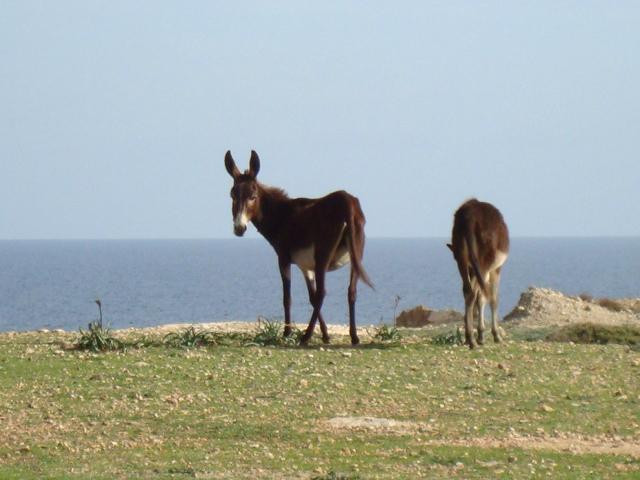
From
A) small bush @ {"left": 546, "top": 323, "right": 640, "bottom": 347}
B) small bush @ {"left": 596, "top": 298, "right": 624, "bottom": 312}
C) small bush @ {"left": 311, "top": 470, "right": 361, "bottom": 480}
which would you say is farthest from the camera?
small bush @ {"left": 596, "top": 298, "right": 624, "bottom": 312}

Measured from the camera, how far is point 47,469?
12.9 metres

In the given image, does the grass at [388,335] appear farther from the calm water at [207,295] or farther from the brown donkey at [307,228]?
the calm water at [207,295]

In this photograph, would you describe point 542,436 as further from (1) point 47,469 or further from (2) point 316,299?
(2) point 316,299

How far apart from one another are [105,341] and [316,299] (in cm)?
331

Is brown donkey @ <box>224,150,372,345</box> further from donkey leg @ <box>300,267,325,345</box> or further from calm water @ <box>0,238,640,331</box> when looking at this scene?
calm water @ <box>0,238,640,331</box>

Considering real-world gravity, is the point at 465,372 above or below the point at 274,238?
below

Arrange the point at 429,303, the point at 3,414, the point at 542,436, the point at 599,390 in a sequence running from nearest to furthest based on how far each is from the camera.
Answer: the point at 542,436 → the point at 3,414 → the point at 599,390 → the point at 429,303

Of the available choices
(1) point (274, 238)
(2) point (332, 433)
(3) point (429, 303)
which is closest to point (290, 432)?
(2) point (332, 433)

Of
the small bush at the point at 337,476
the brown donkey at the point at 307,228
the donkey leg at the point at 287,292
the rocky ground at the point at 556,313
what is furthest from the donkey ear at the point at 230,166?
the small bush at the point at 337,476

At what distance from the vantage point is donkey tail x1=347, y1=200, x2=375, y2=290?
69.5ft

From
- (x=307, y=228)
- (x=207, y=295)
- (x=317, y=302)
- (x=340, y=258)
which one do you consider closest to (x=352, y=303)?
(x=317, y=302)

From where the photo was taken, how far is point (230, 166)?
74.8 feet

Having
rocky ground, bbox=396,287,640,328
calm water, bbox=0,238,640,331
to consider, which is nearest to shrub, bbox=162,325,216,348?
rocky ground, bbox=396,287,640,328

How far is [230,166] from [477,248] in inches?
178
